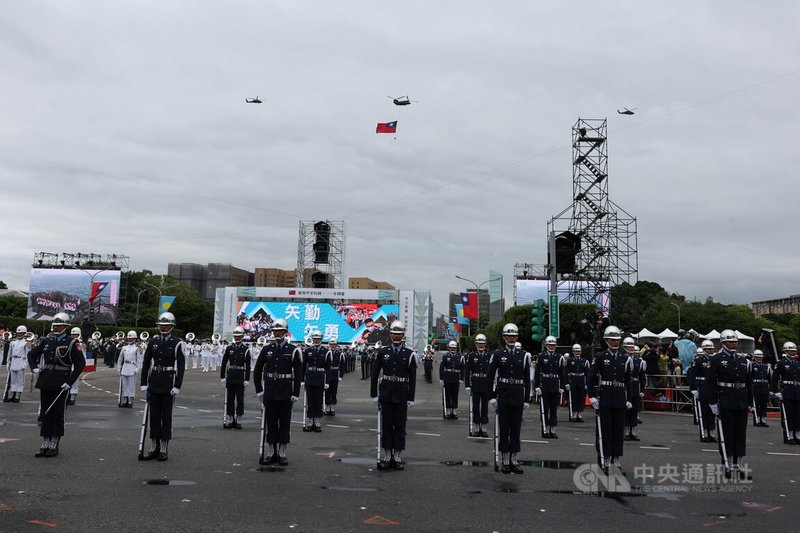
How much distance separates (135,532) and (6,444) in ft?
22.0

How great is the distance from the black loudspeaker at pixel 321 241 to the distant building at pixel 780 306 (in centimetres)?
10822

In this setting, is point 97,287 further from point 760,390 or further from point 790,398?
point 790,398

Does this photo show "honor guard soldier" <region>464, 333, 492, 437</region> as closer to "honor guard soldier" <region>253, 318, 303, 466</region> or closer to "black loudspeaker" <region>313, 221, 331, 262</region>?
"honor guard soldier" <region>253, 318, 303, 466</region>

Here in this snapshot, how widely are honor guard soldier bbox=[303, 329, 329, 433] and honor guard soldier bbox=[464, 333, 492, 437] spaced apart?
3.57 m

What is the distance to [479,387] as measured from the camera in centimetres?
1501

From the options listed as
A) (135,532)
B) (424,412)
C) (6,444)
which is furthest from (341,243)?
(135,532)

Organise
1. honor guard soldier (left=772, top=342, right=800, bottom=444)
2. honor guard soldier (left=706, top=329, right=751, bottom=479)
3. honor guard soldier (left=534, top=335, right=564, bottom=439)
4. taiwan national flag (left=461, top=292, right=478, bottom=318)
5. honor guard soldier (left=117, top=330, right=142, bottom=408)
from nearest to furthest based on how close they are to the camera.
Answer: honor guard soldier (left=706, top=329, right=751, bottom=479) → honor guard soldier (left=772, top=342, right=800, bottom=444) → honor guard soldier (left=534, top=335, right=564, bottom=439) → honor guard soldier (left=117, top=330, right=142, bottom=408) → taiwan national flag (left=461, top=292, right=478, bottom=318)

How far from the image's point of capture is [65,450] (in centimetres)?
1073

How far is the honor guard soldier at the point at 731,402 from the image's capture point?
9719 mm

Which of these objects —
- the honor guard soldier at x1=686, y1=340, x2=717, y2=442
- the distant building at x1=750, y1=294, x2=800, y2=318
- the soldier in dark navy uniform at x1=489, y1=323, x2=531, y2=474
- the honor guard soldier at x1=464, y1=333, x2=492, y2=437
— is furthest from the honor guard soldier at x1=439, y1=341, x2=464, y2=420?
the distant building at x1=750, y1=294, x2=800, y2=318

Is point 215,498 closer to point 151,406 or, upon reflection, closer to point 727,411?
point 151,406

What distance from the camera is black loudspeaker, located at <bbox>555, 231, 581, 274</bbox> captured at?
33.2 m

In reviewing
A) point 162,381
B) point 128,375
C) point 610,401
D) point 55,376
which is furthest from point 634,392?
point 128,375

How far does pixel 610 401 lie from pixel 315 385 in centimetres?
751
